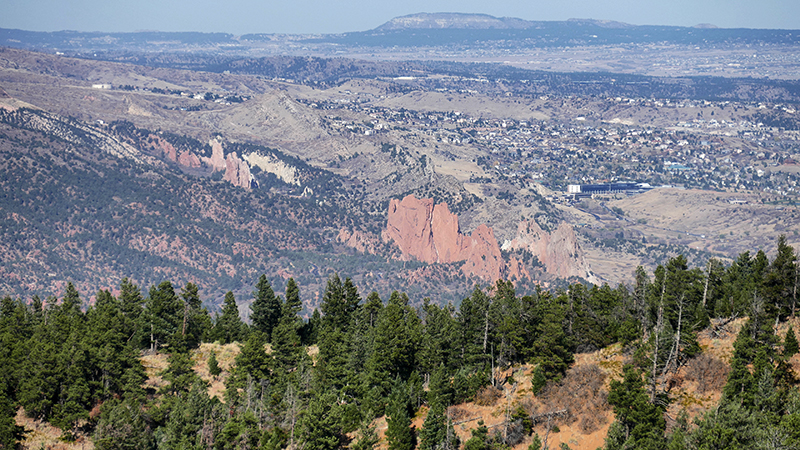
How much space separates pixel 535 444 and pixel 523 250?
135240 millimetres

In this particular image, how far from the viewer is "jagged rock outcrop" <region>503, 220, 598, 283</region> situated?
185500 millimetres

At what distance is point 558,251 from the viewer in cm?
18750

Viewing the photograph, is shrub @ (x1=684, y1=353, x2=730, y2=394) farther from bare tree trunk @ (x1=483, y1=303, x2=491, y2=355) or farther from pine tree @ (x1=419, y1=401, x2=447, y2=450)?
pine tree @ (x1=419, y1=401, x2=447, y2=450)

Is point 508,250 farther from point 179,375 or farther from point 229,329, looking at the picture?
point 179,375

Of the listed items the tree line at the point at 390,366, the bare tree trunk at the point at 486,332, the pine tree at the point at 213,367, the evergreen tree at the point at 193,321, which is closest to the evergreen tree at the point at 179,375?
the tree line at the point at 390,366

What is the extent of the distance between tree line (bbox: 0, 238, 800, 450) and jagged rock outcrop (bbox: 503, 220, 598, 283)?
9844 centimetres

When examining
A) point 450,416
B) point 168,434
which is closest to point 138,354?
point 168,434

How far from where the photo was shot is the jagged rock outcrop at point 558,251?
185500 mm

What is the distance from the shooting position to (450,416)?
68.1 meters

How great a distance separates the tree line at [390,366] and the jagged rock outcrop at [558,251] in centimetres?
9844

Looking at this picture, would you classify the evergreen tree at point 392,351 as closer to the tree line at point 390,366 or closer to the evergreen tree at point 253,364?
the tree line at point 390,366

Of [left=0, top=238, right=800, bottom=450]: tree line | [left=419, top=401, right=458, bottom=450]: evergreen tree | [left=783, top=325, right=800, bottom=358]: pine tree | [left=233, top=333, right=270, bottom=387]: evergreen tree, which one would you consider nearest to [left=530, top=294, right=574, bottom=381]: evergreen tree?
[left=0, top=238, right=800, bottom=450]: tree line

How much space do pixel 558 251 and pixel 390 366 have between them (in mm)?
119294

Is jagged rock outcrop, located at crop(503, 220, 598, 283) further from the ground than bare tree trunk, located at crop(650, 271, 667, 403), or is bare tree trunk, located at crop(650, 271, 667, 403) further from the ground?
bare tree trunk, located at crop(650, 271, 667, 403)
